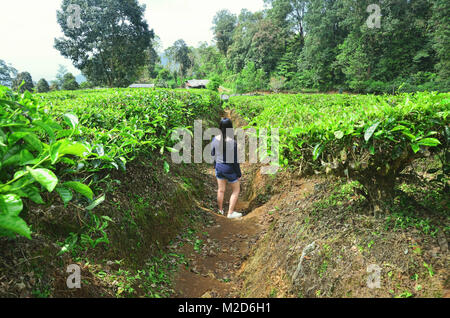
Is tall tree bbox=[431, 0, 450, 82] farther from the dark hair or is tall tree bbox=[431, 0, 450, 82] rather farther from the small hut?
the small hut

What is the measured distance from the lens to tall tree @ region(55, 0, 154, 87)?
95.7 feet

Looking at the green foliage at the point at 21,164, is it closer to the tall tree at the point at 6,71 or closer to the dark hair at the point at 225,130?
the dark hair at the point at 225,130

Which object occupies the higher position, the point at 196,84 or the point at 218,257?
the point at 196,84

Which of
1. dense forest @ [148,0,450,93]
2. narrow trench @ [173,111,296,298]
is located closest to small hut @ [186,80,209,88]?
dense forest @ [148,0,450,93]

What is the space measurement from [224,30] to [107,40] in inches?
1844

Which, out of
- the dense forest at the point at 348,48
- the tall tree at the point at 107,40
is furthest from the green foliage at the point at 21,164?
the tall tree at the point at 107,40

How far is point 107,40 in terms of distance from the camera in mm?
29984

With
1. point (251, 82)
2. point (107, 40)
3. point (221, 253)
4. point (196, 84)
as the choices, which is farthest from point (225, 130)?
point (196, 84)

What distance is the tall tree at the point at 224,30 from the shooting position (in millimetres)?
68688

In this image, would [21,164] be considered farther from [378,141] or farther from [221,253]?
[221,253]

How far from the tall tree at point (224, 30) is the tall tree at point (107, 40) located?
4161 cm

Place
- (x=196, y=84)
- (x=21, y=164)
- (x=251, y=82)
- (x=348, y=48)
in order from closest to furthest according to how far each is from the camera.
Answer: (x=21, y=164) → (x=348, y=48) → (x=251, y=82) → (x=196, y=84)
